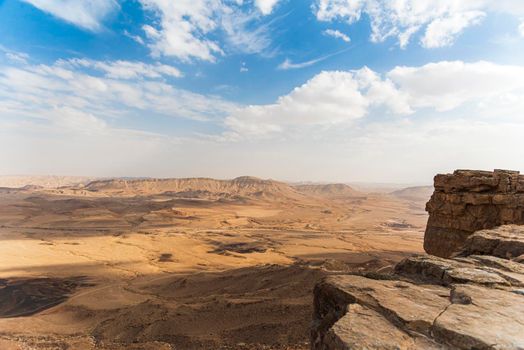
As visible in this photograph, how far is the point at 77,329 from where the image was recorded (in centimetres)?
1237

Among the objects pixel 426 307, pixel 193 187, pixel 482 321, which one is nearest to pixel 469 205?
pixel 426 307

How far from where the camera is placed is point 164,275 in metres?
21.0

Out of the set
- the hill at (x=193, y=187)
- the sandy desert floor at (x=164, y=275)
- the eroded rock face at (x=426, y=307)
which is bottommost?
the sandy desert floor at (x=164, y=275)

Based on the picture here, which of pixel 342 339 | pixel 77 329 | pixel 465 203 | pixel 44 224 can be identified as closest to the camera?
pixel 342 339

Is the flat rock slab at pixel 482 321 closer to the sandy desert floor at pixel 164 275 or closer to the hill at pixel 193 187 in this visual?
the sandy desert floor at pixel 164 275

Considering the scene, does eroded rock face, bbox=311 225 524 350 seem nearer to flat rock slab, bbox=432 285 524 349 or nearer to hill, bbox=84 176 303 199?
flat rock slab, bbox=432 285 524 349

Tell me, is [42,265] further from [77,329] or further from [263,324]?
[263,324]

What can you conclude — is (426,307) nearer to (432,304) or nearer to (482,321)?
(432,304)

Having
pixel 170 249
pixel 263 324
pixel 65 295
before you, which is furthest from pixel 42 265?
pixel 263 324

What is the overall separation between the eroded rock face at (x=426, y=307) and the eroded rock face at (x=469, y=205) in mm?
8425

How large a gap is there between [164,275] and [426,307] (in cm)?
1978

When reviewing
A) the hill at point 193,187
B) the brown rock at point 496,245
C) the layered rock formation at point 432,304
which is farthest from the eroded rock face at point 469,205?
the hill at point 193,187

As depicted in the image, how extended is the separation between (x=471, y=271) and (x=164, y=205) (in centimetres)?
6379

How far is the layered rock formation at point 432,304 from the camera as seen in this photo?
9.84 feet
